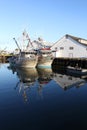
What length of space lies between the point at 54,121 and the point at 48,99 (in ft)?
22.5

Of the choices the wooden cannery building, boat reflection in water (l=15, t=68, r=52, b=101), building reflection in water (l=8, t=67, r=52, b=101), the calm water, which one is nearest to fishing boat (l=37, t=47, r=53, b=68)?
the wooden cannery building

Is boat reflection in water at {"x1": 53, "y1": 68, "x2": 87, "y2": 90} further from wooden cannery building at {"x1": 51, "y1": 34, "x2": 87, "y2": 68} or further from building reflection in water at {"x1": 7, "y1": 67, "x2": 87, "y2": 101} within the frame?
wooden cannery building at {"x1": 51, "y1": 34, "x2": 87, "y2": 68}

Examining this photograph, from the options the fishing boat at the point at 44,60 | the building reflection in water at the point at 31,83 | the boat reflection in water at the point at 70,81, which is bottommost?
the boat reflection in water at the point at 70,81

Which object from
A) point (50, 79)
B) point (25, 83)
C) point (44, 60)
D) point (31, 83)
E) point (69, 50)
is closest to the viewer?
point (31, 83)

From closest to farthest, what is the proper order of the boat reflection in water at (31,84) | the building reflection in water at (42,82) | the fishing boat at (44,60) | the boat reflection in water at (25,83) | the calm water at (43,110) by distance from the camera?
the calm water at (43,110) < the boat reflection in water at (25,83) < the boat reflection in water at (31,84) < the building reflection in water at (42,82) < the fishing boat at (44,60)

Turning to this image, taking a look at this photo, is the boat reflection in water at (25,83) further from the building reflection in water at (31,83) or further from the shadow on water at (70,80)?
the shadow on water at (70,80)

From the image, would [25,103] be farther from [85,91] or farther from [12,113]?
[85,91]

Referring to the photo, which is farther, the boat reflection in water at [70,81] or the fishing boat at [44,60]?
the fishing boat at [44,60]

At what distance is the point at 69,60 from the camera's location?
2203 inches

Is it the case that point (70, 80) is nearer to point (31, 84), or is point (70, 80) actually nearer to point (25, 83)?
point (31, 84)

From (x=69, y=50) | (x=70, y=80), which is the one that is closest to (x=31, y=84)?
(x=70, y=80)

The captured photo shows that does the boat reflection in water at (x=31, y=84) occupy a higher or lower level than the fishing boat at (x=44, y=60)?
lower

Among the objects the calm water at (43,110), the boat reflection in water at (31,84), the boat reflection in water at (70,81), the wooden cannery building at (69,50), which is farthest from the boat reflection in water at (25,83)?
the wooden cannery building at (69,50)

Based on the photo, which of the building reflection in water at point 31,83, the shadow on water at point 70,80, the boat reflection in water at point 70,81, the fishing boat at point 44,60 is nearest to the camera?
the building reflection in water at point 31,83
